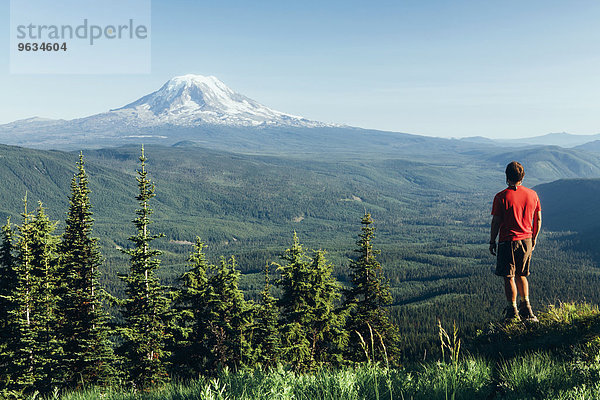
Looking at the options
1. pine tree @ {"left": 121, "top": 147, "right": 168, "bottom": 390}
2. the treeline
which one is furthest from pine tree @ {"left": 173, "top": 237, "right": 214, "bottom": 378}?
pine tree @ {"left": 121, "top": 147, "right": 168, "bottom": 390}

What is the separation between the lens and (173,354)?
2545 cm

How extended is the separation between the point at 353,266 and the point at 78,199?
63.4 ft

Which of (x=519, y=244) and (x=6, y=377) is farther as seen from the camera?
(x=6, y=377)

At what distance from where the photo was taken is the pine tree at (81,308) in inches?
850

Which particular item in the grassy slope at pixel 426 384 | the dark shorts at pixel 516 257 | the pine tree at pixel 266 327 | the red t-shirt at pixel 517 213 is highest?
the red t-shirt at pixel 517 213

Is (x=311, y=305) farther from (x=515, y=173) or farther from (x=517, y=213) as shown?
(x=515, y=173)

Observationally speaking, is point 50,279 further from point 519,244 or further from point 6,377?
point 519,244

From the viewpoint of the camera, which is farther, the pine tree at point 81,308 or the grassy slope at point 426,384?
the pine tree at point 81,308

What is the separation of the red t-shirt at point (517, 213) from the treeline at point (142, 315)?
13.0 metres

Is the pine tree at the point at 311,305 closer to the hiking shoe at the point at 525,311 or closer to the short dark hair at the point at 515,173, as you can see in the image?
the hiking shoe at the point at 525,311

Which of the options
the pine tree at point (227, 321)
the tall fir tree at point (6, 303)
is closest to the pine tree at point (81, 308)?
the tall fir tree at point (6, 303)

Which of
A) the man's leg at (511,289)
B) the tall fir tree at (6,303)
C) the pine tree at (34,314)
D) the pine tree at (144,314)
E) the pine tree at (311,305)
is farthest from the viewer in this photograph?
the pine tree at (311,305)

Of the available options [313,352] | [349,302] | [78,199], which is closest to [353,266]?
[349,302]

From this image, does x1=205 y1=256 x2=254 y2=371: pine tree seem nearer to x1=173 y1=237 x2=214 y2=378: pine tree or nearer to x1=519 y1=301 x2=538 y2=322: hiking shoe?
x1=173 y1=237 x2=214 y2=378: pine tree
